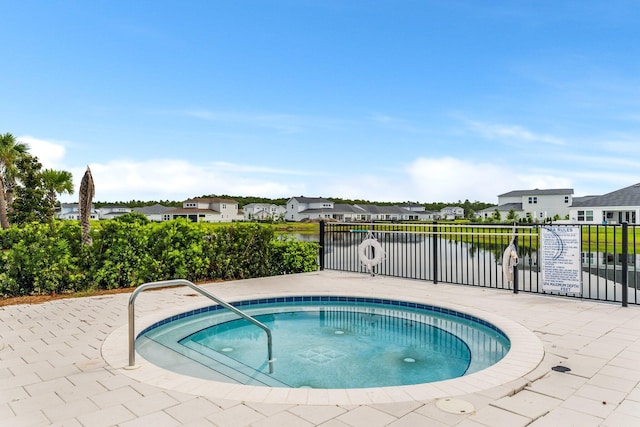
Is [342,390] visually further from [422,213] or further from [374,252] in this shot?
[422,213]

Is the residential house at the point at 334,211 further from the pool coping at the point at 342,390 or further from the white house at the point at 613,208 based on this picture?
the pool coping at the point at 342,390

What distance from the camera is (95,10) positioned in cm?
1027

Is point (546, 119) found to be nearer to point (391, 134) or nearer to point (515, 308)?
point (391, 134)

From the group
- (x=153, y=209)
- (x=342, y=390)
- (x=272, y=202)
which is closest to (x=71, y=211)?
(x=153, y=209)

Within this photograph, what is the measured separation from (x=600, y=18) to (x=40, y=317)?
51.1 ft

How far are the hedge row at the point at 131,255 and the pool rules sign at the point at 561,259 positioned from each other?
5.32m

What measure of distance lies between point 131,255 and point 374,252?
487cm

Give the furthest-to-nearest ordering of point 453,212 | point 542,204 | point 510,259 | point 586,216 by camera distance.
A: point 453,212 < point 542,204 < point 586,216 < point 510,259

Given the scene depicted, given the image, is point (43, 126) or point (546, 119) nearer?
point (43, 126)

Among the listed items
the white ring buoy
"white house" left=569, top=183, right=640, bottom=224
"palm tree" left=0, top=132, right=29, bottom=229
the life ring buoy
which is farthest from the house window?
"palm tree" left=0, top=132, right=29, bottom=229

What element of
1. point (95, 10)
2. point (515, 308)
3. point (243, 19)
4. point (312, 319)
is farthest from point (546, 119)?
point (95, 10)

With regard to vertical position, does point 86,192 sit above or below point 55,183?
below

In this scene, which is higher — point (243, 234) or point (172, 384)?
point (243, 234)

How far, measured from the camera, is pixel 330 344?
488 centimetres
